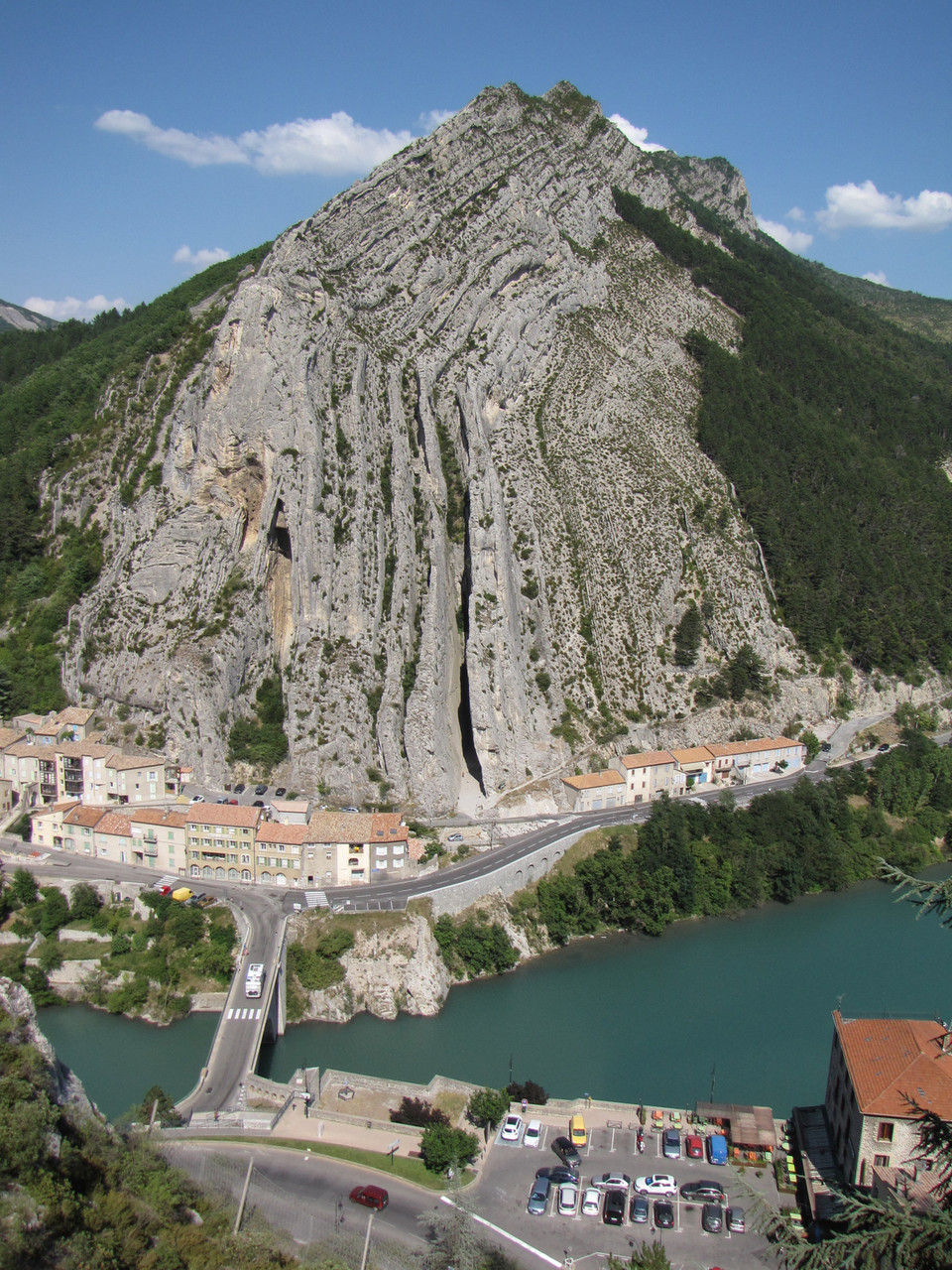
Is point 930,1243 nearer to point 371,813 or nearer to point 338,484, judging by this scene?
point 371,813

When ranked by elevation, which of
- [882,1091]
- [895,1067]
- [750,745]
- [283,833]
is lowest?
[882,1091]

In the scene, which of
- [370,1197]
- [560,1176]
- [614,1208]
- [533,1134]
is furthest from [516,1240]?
[533,1134]

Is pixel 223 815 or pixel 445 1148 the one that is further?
pixel 223 815

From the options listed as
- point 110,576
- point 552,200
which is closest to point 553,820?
point 110,576

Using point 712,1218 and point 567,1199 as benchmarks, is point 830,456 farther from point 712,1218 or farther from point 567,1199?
point 567,1199

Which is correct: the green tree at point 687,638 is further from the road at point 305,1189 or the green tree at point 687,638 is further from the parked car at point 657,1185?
the road at point 305,1189

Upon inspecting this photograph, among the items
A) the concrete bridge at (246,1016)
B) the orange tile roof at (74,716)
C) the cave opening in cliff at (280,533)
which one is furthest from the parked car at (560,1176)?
the cave opening in cliff at (280,533)

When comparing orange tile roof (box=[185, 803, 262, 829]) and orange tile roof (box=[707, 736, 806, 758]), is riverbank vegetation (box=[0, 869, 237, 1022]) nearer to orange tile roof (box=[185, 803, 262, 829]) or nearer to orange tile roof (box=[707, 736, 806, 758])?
orange tile roof (box=[185, 803, 262, 829])
